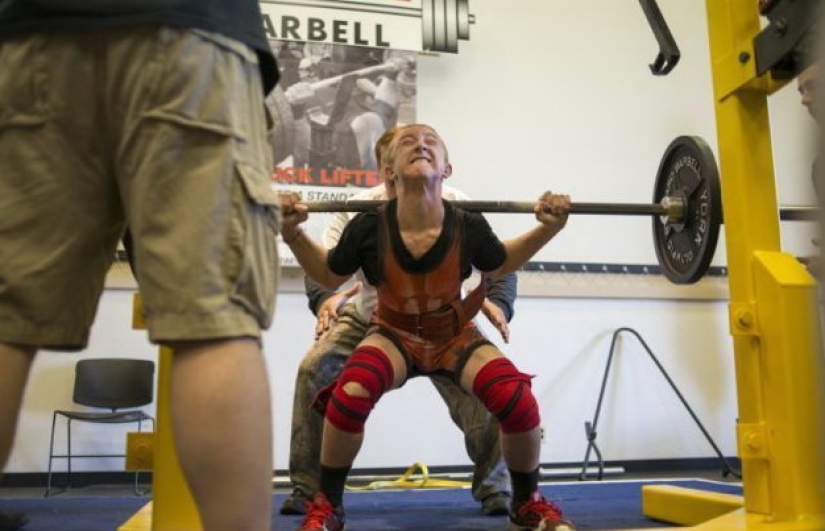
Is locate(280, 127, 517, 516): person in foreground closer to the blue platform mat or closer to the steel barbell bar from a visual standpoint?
the blue platform mat

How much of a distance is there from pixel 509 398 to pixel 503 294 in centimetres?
86

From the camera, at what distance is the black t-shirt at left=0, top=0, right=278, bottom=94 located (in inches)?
29.1

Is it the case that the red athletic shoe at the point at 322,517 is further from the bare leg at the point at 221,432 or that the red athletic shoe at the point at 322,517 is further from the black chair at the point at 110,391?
the black chair at the point at 110,391

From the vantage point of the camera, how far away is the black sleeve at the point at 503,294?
2.43 metres

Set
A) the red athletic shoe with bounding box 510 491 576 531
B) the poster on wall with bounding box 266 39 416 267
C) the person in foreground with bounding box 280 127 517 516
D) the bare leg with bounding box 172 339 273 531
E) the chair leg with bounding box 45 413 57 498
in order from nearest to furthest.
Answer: the bare leg with bounding box 172 339 273 531 < the red athletic shoe with bounding box 510 491 576 531 < the person in foreground with bounding box 280 127 517 516 < the chair leg with bounding box 45 413 57 498 < the poster on wall with bounding box 266 39 416 267

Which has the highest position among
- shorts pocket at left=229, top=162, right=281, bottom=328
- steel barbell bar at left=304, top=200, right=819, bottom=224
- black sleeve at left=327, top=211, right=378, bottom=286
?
steel barbell bar at left=304, top=200, right=819, bottom=224

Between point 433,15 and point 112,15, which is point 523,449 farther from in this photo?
point 433,15

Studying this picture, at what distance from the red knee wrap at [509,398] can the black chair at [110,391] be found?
2.39 metres

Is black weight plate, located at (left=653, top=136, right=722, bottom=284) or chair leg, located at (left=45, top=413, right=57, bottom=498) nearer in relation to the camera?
black weight plate, located at (left=653, top=136, right=722, bottom=284)

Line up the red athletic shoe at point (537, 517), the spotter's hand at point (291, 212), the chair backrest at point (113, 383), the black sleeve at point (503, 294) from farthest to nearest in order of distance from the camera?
the chair backrest at point (113, 383) < the black sleeve at point (503, 294) < the spotter's hand at point (291, 212) < the red athletic shoe at point (537, 517)

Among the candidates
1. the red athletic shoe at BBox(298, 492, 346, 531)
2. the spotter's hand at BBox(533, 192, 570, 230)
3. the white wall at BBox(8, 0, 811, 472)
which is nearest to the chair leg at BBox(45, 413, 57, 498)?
the white wall at BBox(8, 0, 811, 472)

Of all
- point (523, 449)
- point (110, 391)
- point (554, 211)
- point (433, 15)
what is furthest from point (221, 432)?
point (433, 15)

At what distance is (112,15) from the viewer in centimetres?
74

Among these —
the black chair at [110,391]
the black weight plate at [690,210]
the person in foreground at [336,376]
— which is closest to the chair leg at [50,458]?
the black chair at [110,391]
